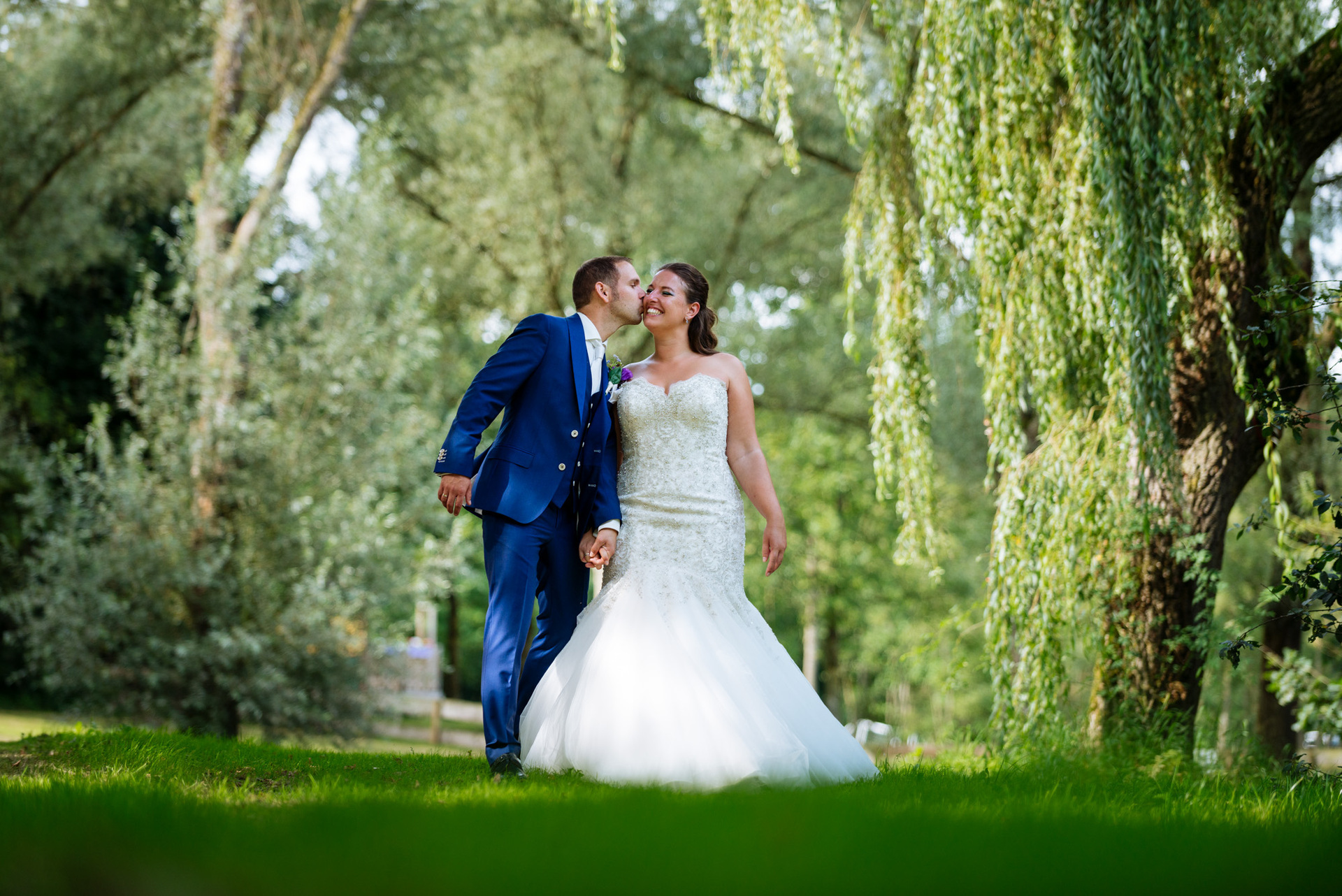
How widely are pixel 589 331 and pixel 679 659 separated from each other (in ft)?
4.81

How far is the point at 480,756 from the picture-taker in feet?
16.3

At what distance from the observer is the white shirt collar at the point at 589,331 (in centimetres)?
460

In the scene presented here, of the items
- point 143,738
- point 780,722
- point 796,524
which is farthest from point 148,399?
point 796,524

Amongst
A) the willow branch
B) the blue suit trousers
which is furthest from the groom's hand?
the willow branch

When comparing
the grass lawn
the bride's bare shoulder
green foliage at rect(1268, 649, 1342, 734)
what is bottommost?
the grass lawn

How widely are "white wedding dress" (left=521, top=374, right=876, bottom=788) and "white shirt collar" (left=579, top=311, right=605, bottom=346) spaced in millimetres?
246

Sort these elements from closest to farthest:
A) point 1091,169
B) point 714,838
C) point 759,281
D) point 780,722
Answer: point 714,838 → point 780,722 → point 1091,169 → point 759,281

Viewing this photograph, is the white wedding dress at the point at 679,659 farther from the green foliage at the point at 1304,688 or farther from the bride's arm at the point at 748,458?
the green foliage at the point at 1304,688

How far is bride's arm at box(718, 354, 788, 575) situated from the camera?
463 centimetres

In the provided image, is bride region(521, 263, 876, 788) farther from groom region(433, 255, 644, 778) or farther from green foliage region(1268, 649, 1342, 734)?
green foliage region(1268, 649, 1342, 734)

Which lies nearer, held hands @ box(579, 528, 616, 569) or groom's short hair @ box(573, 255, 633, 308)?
held hands @ box(579, 528, 616, 569)

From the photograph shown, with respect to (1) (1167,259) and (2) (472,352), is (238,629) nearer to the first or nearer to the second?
(2) (472,352)

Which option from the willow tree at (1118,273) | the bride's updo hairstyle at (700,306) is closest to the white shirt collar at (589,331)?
the bride's updo hairstyle at (700,306)

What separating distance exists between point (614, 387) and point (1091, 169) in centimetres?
258
